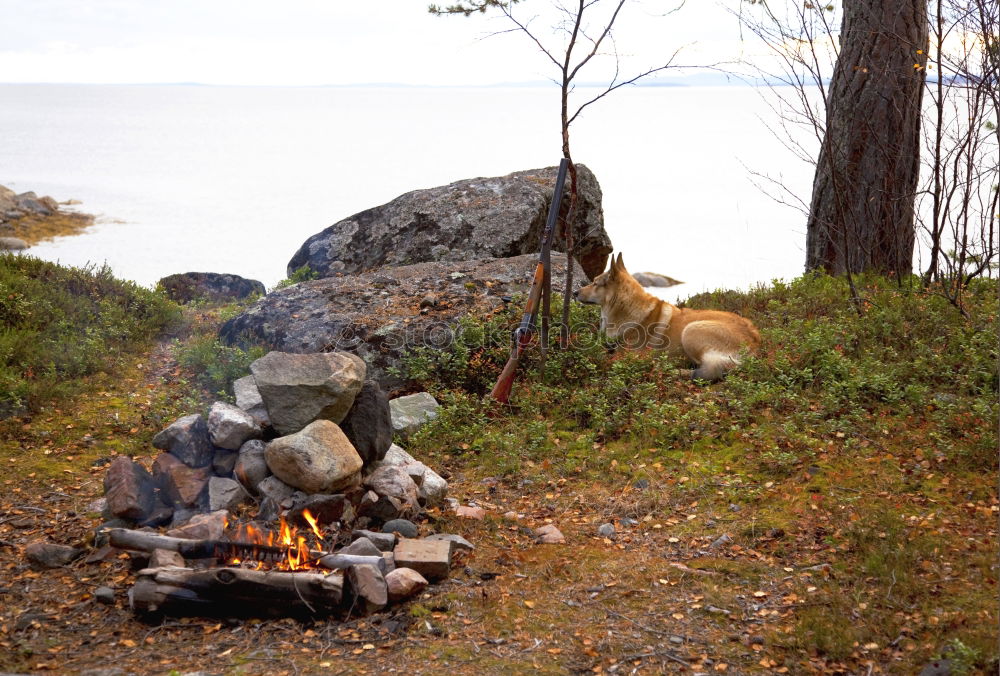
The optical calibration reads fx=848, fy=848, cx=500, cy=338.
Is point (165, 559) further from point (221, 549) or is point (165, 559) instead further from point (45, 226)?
point (45, 226)

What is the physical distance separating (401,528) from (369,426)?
97 centimetres

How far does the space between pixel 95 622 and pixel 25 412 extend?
174 inches

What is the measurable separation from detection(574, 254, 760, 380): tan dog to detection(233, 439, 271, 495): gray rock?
4.86 m

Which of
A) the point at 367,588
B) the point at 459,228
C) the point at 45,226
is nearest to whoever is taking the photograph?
the point at 367,588

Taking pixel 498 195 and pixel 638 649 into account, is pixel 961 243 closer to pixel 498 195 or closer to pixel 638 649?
pixel 498 195

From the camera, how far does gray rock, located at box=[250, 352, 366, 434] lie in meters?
6.66

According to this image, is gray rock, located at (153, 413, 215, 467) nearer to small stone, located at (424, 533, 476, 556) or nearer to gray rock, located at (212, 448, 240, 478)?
gray rock, located at (212, 448, 240, 478)

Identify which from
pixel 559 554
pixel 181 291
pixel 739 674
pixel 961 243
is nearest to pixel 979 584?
pixel 739 674

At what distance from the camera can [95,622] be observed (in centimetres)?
531

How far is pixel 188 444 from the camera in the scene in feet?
22.4

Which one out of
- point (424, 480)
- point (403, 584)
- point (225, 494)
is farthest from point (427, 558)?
point (225, 494)

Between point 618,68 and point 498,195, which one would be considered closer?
point 618,68

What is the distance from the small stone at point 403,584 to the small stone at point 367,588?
0.18 feet

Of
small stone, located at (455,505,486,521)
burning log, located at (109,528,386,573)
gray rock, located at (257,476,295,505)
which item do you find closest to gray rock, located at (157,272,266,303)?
gray rock, located at (257,476,295,505)
